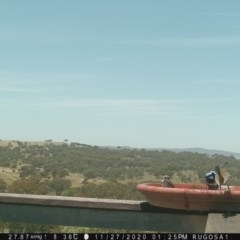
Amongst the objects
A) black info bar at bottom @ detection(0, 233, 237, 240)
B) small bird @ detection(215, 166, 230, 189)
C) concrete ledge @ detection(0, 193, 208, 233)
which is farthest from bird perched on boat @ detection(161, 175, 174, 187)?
black info bar at bottom @ detection(0, 233, 237, 240)

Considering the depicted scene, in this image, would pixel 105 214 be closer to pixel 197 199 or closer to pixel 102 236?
pixel 102 236

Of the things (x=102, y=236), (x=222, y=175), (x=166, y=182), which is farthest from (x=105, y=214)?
(x=222, y=175)

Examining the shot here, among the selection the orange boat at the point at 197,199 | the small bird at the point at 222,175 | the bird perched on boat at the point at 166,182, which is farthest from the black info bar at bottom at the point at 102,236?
the bird perched on boat at the point at 166,182

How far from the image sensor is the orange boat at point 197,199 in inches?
181

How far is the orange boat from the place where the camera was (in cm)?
459

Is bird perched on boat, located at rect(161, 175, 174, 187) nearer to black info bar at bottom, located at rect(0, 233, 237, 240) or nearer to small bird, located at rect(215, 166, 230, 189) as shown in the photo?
small bird, located at rect(215, 166, 230, 189)

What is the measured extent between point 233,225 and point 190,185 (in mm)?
869

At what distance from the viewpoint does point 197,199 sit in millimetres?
4605

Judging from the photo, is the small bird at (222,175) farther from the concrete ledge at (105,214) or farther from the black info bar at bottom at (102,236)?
the black info bar at bottom at (102,236)

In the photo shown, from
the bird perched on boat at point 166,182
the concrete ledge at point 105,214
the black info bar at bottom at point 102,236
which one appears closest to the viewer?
the black info bar at bottom at point 102,236

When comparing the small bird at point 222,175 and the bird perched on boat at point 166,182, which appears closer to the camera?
the small bird at point 222,175

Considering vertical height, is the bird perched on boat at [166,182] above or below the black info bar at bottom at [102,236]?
above

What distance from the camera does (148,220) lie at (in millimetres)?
4844

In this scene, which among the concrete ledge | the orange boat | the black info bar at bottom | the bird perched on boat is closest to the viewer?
the black info bar at bottom
